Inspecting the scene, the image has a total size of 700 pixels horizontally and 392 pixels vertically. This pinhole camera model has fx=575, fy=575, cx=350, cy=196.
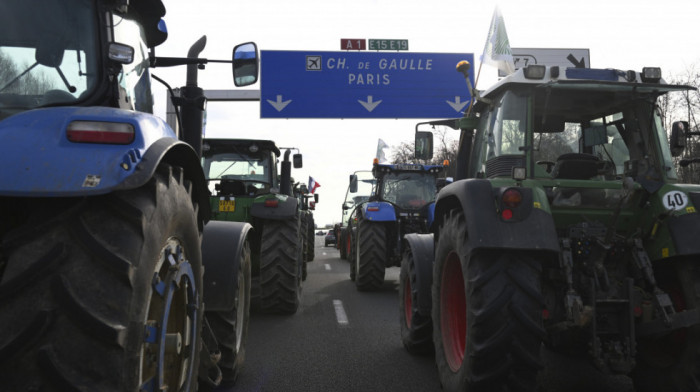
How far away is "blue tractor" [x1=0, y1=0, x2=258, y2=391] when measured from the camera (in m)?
1.63

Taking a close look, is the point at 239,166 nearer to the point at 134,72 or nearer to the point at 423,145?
the point at 423,145

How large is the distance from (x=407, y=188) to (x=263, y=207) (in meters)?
5.30

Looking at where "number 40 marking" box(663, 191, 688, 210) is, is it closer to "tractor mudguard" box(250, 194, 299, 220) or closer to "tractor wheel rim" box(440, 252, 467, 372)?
"tractor wheel rim" box(440, 252, 467, 372)

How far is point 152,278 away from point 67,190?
398mm

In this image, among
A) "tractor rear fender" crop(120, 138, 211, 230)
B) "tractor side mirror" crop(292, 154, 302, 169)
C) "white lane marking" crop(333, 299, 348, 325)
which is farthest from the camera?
"tractor side mirror" crop(292, 154, 302, 169)

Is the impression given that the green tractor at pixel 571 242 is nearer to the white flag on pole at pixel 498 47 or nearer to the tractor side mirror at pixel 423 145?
the tractor side mirror at pixel 423 145

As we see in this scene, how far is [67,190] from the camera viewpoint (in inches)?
68.7

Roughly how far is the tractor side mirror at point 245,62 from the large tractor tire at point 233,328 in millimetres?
1375

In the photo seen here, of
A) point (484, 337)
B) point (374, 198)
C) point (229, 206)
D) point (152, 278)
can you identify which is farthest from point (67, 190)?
point (374, 198)

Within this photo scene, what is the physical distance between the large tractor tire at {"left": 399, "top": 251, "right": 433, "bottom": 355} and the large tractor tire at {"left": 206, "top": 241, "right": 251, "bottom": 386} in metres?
1.57

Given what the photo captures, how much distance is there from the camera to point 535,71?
13.4 ft

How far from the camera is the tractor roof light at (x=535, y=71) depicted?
4.07 metres

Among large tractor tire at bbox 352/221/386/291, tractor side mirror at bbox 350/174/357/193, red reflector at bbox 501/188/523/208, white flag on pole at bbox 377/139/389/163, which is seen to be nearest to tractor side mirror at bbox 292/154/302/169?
large tractor tire at bbox 352/221/386/291

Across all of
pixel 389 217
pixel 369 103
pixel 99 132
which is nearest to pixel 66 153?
pixel 99 132
